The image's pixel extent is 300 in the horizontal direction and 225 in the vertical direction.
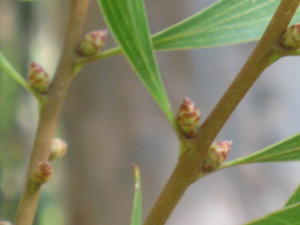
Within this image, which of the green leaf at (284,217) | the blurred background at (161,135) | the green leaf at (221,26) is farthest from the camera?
the blurred background at (161,135)

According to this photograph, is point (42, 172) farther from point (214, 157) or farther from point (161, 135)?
point (161, 135)

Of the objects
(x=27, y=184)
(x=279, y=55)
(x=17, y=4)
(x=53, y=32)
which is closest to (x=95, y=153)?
(x=53, y=32)

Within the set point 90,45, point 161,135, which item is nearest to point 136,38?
point 90,45

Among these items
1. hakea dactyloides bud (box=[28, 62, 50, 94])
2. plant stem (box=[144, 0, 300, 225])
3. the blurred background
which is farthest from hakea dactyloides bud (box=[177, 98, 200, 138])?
the blurred background

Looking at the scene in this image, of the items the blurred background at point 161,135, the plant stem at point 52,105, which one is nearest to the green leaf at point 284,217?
the plant stem at point 52,105

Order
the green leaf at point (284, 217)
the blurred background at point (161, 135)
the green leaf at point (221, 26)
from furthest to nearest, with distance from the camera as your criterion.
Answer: the blurred background at point (161, 135)
the green leaf at point (221, 26)
the green leaf at point (284, 217)

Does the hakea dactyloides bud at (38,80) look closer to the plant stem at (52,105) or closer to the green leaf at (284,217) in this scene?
the plant stem at (52,105)
